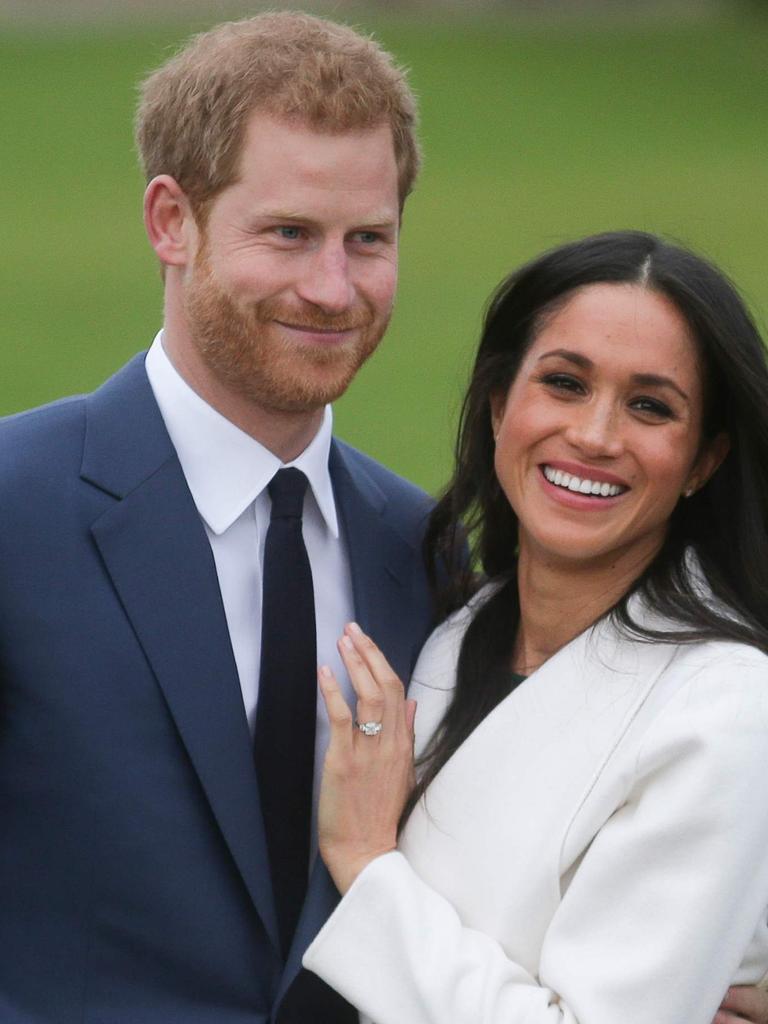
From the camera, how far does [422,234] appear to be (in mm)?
29172

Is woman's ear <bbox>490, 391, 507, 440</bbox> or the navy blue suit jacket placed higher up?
woman's ear <bbox>490, 391, 507, 440</bbox>

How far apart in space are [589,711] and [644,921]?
485 millimetres

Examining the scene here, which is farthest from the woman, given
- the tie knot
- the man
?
the tie knot

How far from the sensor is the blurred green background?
23344 mm

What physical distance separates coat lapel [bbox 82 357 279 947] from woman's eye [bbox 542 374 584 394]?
798 mm

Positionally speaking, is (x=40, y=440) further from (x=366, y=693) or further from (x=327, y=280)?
(x=366, y=693)

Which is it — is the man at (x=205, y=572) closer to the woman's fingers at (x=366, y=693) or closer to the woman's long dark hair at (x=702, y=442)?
the woman's fingers at (x=366, y=693)

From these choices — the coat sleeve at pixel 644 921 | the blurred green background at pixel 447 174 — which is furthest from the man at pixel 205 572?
the blurred green background at pixel 447 174

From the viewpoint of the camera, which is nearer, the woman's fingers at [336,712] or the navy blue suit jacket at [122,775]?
the navy blue suit jacket at [122,775]

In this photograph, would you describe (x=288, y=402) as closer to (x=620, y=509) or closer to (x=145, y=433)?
(x=145, y=433)

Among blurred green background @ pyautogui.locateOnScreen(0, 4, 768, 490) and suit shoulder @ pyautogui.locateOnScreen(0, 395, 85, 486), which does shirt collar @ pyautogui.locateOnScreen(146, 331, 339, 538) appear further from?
blurred green background @ pyautogui.locateOnScreen(0, 4, 768, 490)

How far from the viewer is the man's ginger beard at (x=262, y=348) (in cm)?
A: 407

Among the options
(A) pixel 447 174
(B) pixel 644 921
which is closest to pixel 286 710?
(B) pixel 644 921

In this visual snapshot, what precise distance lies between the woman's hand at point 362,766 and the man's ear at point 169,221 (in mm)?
869
